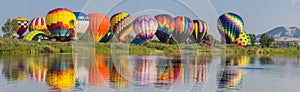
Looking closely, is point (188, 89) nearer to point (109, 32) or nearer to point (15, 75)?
point (15, 75)

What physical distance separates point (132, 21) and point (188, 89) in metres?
36.4

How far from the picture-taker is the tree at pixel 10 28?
63031 millimetres

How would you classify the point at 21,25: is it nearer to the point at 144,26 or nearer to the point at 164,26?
the point at 144,26

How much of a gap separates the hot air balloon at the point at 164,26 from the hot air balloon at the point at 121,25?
3435 mm

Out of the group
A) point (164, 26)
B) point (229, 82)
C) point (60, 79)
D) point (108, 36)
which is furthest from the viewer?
point (164, 26)

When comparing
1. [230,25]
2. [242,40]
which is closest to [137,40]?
[230,25]

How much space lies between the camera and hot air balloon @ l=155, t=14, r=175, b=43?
5650 centimetres

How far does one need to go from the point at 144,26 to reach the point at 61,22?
7.65 m

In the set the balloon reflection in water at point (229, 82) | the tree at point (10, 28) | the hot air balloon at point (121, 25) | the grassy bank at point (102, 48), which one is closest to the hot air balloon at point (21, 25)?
the tree at point (10, 28)

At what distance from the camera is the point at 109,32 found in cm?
5556

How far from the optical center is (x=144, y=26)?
54062mm

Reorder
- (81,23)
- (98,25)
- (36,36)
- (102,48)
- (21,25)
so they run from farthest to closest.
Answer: (21,25)
(36,36)
(98,25)
(81,23)
(102,48)

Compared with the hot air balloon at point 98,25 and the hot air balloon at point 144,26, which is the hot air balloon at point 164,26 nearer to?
the hot air balloon at point 144,26

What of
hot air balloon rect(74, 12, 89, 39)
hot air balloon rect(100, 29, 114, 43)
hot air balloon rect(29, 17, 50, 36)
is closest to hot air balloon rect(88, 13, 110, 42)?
hot air balloon rect(74, 12, 89, 39)
